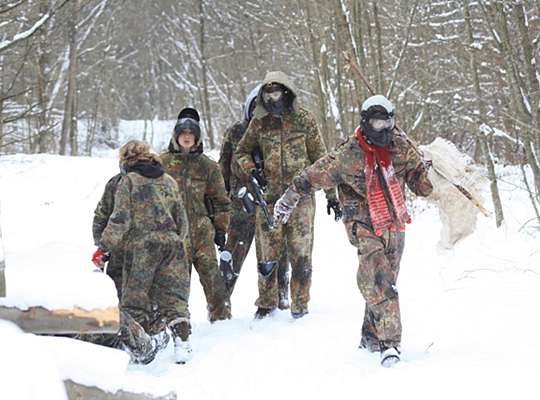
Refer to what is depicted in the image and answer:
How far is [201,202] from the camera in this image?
20.9 feet

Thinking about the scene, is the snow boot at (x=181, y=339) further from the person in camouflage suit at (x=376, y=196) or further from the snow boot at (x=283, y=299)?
the snow boot at (x=283, y=299)

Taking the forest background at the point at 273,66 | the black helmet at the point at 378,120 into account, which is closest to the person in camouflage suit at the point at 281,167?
the black helmet at the point at 378,120

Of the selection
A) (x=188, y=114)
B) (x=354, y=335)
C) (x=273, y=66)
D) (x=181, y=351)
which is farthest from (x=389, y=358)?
(x=273, y=66)

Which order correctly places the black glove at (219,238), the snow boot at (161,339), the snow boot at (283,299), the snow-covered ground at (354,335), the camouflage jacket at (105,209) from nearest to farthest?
the snow-covered ground at (354,335) → the snow boot at (161,339) → the camouflage jacket at (105,209) → the black glove at (219,238) → the snow boot at (283,299)

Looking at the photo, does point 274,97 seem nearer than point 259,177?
Yes

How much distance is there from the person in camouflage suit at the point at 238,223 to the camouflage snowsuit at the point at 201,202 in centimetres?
47

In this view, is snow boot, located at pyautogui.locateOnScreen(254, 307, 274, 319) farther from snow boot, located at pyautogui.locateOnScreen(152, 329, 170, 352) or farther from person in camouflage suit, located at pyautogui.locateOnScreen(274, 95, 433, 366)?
person in camouflage suit, located at pyautogui.locateOnScreen(274, 95, 433, 366)

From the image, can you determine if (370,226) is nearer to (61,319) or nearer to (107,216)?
(107,216)

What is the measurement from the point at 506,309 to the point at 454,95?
11.2m

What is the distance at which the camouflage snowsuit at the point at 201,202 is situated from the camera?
20.8ft

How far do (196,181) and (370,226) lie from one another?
1.86 m

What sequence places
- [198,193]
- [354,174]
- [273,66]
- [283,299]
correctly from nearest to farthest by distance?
[354,174], [198,193], [283,299], [273,66]

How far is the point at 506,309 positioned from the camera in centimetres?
583

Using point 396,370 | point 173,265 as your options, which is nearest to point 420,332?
point 396,370
